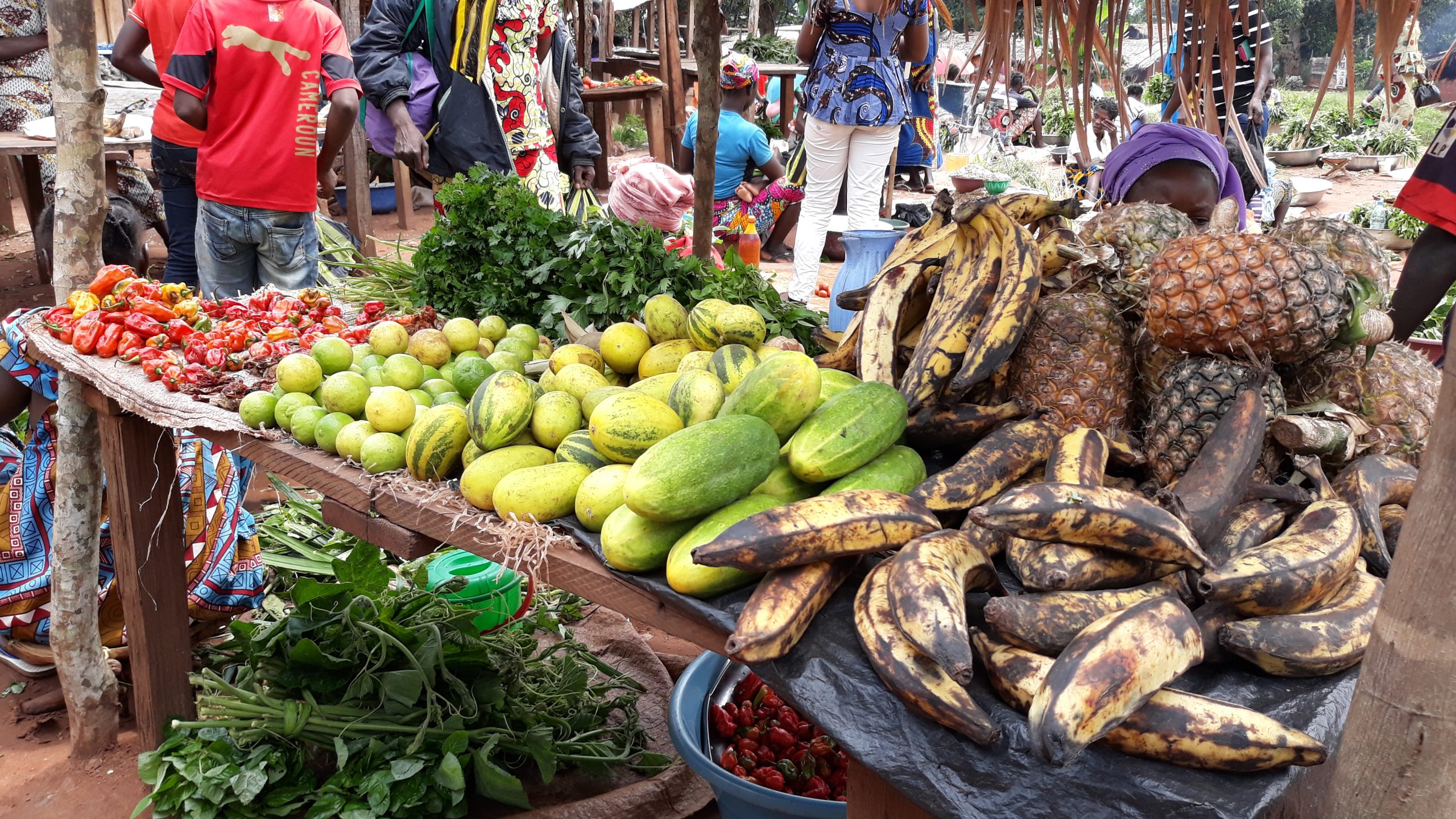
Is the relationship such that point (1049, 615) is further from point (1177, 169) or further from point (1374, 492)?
point (1177, 169)

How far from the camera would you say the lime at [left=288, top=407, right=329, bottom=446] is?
94.0 inches

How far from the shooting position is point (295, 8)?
177 inches

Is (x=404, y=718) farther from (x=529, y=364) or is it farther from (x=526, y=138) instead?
(x=526, y=138)

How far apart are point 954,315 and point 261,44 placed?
3.95 m

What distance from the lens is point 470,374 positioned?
2.49m

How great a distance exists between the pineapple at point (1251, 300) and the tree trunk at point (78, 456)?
3.13 metres

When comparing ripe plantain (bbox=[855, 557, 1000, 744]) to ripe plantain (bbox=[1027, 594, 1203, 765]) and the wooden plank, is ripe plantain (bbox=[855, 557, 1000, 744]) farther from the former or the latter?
the wooden plank

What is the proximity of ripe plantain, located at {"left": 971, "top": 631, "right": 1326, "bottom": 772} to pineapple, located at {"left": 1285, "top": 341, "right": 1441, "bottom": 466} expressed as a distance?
3.06 ft

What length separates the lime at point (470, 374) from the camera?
2.50 m

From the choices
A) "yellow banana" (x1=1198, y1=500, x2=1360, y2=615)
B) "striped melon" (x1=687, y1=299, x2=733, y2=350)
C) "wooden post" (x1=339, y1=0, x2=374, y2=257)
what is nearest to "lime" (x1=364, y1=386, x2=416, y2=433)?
"striped melon" (x1=687, y1=299, x2=733, y2=350)

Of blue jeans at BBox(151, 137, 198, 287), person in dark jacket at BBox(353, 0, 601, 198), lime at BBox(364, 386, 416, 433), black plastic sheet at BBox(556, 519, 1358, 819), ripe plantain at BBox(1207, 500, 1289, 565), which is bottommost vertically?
black plastic sheet at BBox(556, 519, 1358, 819)

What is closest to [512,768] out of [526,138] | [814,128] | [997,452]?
[997,452]

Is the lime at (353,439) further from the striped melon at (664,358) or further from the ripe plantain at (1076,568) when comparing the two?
the ripe plantain at (1076,568)

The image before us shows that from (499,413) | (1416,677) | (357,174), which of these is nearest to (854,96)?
(357,174)
